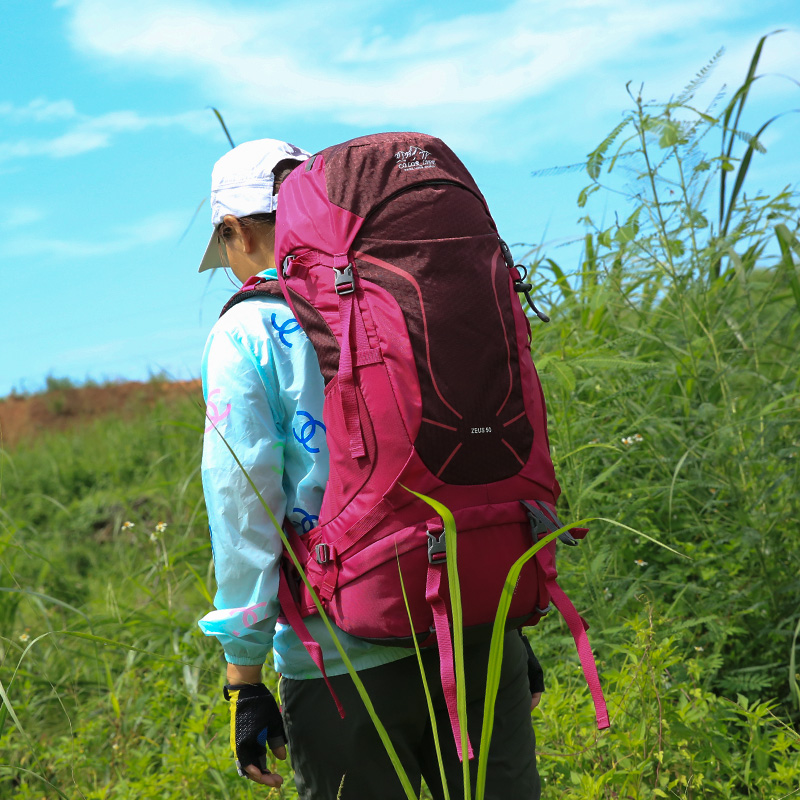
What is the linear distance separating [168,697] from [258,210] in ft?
6.27

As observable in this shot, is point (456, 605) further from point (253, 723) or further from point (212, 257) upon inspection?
point (212, 257)

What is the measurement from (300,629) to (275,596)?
0.08m

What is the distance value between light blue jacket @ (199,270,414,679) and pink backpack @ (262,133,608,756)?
6 cm

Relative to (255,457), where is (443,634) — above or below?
below

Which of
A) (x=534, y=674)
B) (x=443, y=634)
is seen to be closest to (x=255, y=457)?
(x=443, y=634)

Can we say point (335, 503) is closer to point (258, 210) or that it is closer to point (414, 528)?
point (414, 528)

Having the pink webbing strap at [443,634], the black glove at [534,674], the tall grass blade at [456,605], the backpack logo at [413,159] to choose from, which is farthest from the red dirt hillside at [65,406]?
the tall grass blade at [456,605]

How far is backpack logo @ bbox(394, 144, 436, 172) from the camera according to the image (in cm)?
157

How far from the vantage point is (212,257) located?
2.13m

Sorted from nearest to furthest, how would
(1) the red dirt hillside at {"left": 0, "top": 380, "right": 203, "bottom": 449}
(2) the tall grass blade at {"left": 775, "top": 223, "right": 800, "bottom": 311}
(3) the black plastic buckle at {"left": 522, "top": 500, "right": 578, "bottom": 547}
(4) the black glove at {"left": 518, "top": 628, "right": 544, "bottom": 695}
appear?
(3) the black plastic buckle at {"left": 522, "top": 500, "right": 578, "bottom": 547} → (4) the black glove at {"left": 518, "top": 628, "right": 544, "bottom": 695} → (2) the tall grass blade at {"left": 775, "top": 223, "right": 800, "bottom": 311} → (1) the red dirt hillside at {"left": 0, "top": 380, "right": 203, "bottom": 449}

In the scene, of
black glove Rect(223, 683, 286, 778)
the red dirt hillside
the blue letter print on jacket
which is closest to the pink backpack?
the blue letter print on jacket

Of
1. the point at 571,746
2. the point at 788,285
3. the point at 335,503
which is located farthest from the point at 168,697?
the point at 788,285

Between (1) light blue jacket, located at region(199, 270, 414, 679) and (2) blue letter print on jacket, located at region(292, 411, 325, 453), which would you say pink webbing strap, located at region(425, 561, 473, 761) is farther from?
(2) blue letter print on jacket, located at region(292, 411, 325, 453)

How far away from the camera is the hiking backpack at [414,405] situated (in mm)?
1424
